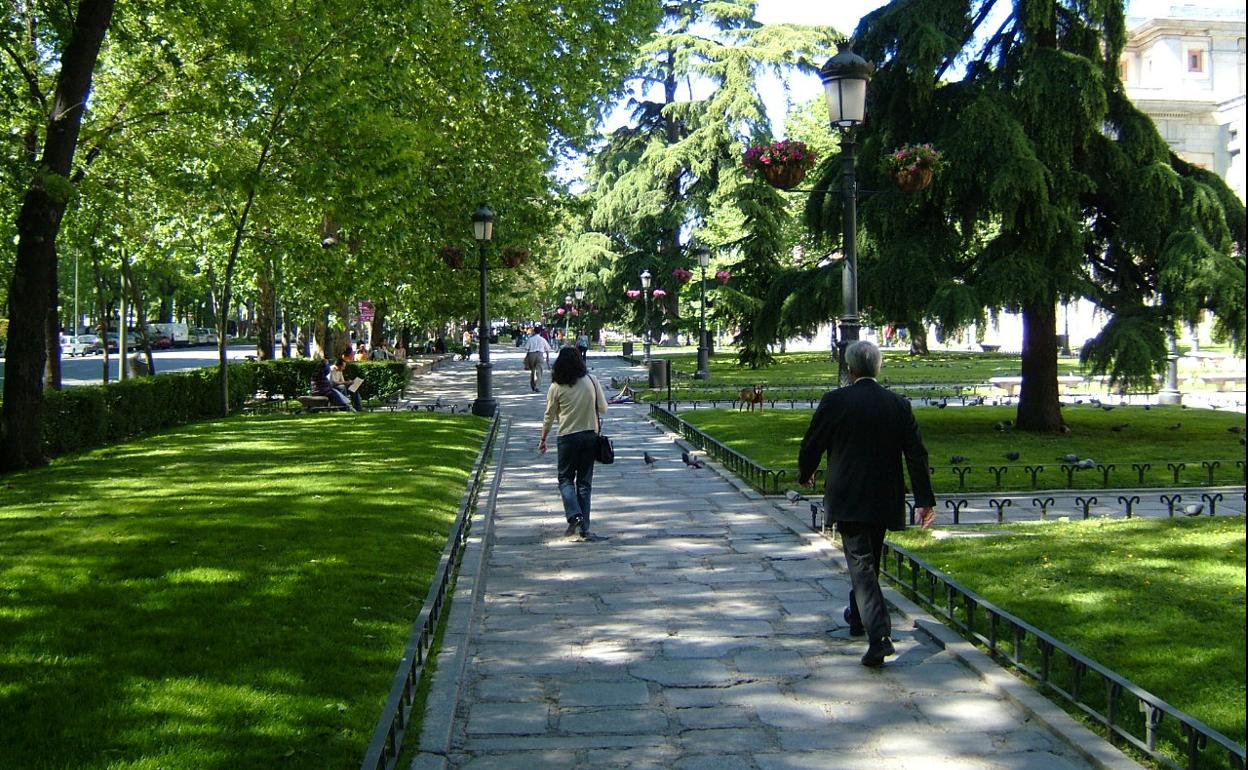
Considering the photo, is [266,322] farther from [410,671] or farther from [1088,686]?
[1088,686]

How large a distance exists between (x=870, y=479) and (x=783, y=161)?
21.0ft

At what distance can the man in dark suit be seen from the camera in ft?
20.7

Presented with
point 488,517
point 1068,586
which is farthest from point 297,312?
point 1068,586

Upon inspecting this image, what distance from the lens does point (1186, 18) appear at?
63250mm

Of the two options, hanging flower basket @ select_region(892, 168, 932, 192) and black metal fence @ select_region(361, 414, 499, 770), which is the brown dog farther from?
black metal fence @ select_region(361, 414, 499, 770)

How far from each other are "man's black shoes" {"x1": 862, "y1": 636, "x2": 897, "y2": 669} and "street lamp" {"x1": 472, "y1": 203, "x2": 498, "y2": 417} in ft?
56.5

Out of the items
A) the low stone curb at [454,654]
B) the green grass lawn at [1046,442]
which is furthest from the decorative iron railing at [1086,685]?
the green grass lawn at [1046,442]

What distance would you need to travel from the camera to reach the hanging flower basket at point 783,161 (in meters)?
12.0

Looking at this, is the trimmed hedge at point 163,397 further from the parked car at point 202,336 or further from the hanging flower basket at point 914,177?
the parked car at point 202,336

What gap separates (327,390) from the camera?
2541 cm

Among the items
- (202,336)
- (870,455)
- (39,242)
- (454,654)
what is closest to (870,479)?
(870,455)

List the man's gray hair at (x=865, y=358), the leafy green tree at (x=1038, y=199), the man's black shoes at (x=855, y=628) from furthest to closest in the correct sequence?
the leafy green tree at (x=1038, y=199)
the man's black shoes at (x=855, y=628)
the man's gray hair at (x=865, y=358)

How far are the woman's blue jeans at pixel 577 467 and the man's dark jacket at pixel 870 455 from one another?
4128 millimetres

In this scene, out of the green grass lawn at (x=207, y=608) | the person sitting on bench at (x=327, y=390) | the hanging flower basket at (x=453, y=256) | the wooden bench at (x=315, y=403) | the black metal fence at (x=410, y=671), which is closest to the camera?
the black metal fence at (x=410, y=671)
